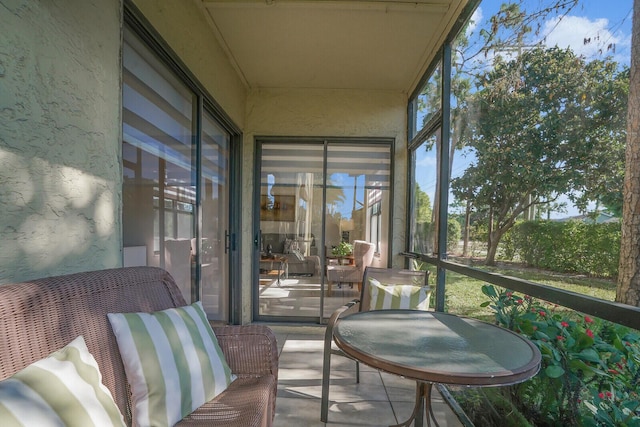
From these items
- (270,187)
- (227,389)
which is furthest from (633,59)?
(270,187)

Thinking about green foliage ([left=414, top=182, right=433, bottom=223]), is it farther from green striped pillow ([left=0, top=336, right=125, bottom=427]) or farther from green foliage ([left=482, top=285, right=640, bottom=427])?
green striped pillow ([left=0, top=336, right=125, bottom=427])

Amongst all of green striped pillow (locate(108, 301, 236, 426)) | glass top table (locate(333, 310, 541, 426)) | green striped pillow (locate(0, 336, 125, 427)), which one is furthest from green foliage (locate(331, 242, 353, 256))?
green striped pillow (locate(0, 336, 125, 427))

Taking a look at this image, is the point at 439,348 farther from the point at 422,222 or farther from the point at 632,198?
the point at 422,222

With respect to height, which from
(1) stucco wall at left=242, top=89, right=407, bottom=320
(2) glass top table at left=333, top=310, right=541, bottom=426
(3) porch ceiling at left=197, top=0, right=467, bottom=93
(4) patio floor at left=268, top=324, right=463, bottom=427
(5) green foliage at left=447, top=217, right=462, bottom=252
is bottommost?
(4) patio floor at left=268, top=324, right=463, bottom=427

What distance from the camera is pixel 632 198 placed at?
997 mm

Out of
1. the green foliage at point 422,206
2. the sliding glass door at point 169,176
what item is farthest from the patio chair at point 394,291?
the sliding glass door at point 169,176

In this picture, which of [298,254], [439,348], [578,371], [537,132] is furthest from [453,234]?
[298,254]

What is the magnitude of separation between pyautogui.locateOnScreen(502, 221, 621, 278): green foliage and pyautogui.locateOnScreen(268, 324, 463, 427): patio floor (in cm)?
125

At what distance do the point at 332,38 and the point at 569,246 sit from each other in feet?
7.79

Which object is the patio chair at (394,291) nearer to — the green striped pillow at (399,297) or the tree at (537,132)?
the green striped pillow at (399,297)

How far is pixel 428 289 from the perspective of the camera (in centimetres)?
241

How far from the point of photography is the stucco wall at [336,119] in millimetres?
3578

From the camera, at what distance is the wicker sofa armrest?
56.8 inches

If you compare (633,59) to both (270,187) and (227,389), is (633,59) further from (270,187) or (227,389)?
(270,187)
